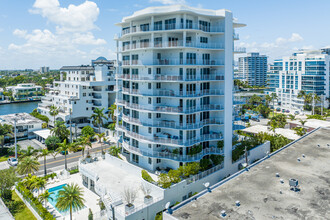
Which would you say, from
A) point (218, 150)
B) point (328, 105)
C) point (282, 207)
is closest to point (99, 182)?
point (218, 150)

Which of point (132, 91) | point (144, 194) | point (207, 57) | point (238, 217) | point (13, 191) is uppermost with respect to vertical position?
point (207, 57)

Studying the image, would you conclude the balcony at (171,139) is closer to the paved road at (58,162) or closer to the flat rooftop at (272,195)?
the flat rooftop at (272,195)

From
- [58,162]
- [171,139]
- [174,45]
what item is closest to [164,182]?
[171,139]

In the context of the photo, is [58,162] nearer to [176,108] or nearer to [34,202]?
[34,202]

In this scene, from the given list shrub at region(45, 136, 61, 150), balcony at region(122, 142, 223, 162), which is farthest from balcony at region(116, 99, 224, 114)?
shrub at region(45, 136, 61, 150)

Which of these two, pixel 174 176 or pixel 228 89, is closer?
pixel 174 176

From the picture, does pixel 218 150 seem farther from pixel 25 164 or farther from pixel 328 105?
pixel 328 105
